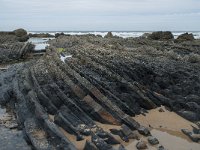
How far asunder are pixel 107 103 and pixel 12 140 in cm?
357

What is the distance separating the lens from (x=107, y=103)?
12.1 metres

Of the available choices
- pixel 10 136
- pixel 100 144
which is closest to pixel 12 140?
pixel 10 136

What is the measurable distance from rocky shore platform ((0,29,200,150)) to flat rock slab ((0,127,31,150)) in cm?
24

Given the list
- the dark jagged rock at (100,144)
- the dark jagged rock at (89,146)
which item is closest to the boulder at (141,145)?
the dark jagged rock at (100,144)

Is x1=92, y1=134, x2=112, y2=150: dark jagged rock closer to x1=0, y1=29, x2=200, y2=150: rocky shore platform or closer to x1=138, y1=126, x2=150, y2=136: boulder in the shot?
x1=0, y1=29, x2=200, y2=150: rocky shore platform

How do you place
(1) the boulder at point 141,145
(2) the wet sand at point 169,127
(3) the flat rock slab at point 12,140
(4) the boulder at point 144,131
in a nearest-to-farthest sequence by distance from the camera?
(1) the boulder at point 141,145
(2) the wet sand at point 169,127
(4) the boulder at point 144,131
(3) the flat rock slab at point 12,140

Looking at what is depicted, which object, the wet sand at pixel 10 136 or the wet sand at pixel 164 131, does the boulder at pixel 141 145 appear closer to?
the wet sand at pixel 164 131

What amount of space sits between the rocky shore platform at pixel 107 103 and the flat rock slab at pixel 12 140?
0.24m

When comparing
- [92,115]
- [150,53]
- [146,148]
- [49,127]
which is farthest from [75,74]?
[150,53]

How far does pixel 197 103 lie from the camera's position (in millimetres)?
13203

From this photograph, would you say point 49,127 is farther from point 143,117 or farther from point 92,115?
point 143,117

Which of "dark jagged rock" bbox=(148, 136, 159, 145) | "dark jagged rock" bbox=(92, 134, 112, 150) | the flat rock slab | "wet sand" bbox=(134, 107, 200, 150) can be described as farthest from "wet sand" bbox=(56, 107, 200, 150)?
the flat rock slab

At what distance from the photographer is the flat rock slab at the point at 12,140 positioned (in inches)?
440

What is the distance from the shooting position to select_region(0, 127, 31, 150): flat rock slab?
11.2 m
